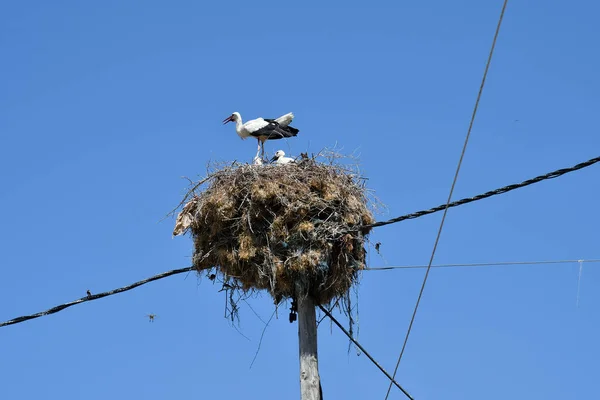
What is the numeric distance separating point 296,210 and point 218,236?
850 millimetres

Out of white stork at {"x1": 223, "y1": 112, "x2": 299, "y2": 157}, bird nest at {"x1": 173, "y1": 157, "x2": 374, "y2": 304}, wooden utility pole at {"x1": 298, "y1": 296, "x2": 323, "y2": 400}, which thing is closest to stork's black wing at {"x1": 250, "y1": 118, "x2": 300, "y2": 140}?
white stork at {"x1": 223, "y1": 112, "x2": 299, "y2": 157}

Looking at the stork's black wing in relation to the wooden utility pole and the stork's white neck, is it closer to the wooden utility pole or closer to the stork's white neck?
the stork's white neck

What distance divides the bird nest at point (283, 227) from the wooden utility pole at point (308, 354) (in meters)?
0.21

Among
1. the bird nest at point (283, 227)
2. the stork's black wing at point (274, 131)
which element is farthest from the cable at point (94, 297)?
the stork's black wing at point (274, 131)

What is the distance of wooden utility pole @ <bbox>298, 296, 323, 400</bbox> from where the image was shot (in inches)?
348

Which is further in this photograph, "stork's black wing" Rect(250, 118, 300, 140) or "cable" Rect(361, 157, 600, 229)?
"stork's black wing" Rect(250, 118, 300, 140)

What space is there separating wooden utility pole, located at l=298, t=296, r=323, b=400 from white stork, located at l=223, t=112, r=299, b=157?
5.39m

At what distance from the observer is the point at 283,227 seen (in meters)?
9.81

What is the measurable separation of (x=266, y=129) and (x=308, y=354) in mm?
6184

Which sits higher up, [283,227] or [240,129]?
[240,129]

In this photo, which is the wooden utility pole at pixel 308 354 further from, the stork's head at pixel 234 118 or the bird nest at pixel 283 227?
the stork's head at pixel 234 118

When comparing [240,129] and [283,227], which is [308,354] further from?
[240,129]

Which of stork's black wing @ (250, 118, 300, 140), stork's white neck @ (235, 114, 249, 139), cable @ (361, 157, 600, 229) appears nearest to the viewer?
cable @ (361, 157, 600, 229)

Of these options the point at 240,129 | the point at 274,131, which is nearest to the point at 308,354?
the point at 274,131
